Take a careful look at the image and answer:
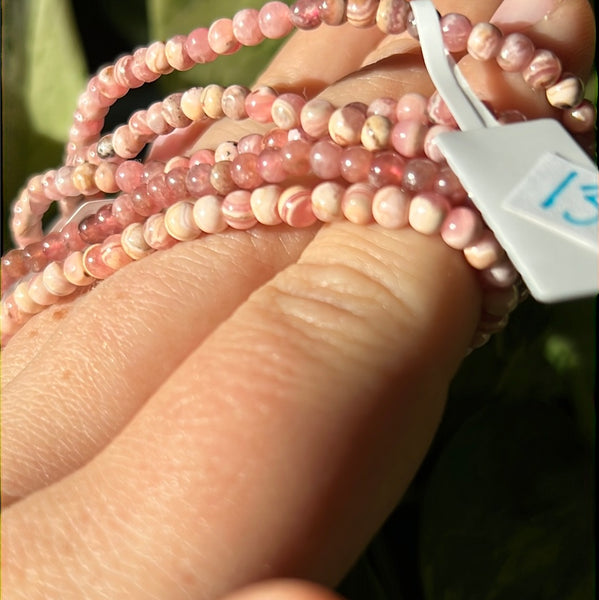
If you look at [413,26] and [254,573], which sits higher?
[413,26]

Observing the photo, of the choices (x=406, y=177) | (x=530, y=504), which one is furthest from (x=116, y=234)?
(x=530, y=504)

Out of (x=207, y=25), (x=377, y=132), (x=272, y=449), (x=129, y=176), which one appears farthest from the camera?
(x=207, y=25)

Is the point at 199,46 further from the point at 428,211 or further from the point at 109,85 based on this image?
the point at 428,211

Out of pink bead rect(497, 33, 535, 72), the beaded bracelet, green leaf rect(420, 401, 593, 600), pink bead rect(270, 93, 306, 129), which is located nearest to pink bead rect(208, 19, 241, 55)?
the beaded bracelet

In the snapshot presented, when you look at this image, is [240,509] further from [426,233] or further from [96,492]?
[426,233]

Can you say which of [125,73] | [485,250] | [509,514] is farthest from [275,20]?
[509,514]

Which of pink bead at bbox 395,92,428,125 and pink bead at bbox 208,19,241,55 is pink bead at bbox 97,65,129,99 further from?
pink bead at bbox 395,92,428,125
